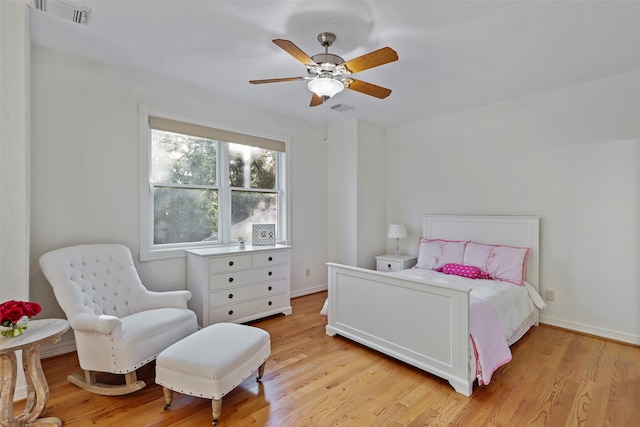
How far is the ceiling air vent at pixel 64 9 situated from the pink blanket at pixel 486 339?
3.39 meters

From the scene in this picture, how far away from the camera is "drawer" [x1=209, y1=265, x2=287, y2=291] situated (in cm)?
310

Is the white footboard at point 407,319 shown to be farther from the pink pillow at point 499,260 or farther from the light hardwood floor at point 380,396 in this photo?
the pink pillow at point 499,260

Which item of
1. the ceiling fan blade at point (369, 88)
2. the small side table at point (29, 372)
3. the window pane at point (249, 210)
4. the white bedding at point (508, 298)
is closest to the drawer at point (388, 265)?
the white bedding at point (508, 298)

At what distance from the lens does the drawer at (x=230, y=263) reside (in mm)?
3080

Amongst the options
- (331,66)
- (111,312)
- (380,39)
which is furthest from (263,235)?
(380,39)

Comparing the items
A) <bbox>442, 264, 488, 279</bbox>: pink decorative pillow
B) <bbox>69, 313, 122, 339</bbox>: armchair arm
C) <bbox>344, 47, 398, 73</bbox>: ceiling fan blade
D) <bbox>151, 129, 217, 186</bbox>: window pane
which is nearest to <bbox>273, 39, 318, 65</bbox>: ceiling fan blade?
<bbox>344, 47, 398, 73</bbox>: ceiling fan blade

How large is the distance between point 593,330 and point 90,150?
5.13m

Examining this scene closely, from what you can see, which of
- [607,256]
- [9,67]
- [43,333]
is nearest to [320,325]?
[43,333]

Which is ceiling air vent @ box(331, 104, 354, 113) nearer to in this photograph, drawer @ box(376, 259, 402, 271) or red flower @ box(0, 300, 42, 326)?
drawer @ box(376, 259, 402, 271)

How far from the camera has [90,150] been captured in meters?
2.77

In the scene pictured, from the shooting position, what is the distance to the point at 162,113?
3166 mm

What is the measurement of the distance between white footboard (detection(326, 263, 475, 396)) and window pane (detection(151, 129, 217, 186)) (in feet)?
6.10

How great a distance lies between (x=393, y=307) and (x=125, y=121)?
303cm

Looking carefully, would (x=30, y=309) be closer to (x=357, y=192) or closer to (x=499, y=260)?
(x=357, y=192)
